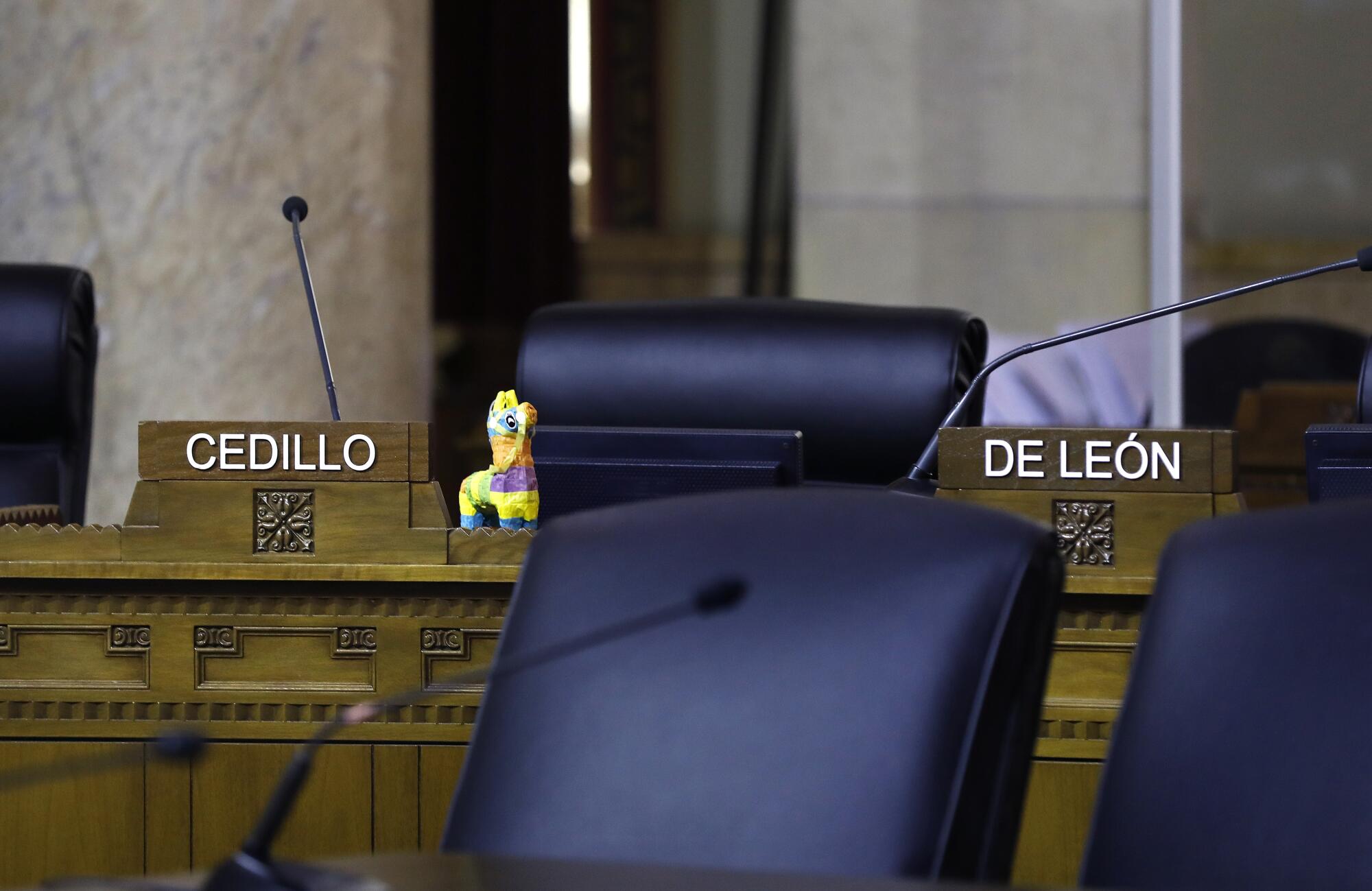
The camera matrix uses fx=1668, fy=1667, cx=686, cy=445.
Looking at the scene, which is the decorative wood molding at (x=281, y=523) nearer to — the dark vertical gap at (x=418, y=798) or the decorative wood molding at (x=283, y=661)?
the decorative wood molding at (x=283, y=661)

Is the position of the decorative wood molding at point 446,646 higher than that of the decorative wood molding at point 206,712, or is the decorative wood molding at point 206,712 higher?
the decorative wood molding at point 446,646

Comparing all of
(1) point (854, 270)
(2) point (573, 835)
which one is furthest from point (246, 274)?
(2) point (573, 835)

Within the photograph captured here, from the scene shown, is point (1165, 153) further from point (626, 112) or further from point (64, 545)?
point (64, 545)

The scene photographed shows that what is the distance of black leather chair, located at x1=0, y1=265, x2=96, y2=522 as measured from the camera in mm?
2559

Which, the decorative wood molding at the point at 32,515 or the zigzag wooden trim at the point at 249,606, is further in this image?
the decorative wood molding at the point at 32,515

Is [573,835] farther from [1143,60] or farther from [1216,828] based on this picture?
[1143,60]

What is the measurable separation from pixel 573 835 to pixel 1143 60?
3920 millimetres

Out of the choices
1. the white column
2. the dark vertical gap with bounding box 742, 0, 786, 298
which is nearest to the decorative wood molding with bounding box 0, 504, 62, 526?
the white column

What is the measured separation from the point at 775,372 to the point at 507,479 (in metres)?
0.57

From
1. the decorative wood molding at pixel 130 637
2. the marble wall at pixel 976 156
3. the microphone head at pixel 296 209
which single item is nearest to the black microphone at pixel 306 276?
the microphone head at pixel 296 209

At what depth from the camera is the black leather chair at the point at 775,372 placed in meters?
2.22

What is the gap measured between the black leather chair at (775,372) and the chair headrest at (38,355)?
29.8 inches

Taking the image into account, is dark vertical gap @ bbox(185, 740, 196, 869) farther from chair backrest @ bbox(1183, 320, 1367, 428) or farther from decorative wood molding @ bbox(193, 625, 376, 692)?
chair backrest @ bbox(1183, 320, 1367, 428)

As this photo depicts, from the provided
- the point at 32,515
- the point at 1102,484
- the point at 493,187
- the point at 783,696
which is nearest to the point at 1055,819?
the point at 1102,484
